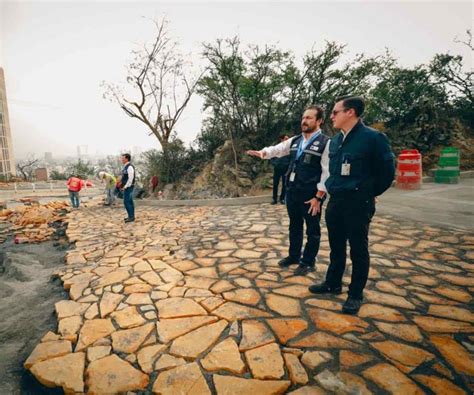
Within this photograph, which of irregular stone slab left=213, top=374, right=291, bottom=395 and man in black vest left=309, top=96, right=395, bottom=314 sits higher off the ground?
man in black vest left=309, top=96, right=395, bottom=314

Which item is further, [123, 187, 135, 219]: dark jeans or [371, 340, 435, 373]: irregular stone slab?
[123, 187, 135, 219]: dark jeans

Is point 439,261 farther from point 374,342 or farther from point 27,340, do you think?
point 27,340

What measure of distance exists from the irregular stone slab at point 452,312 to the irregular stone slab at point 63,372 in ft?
10.3

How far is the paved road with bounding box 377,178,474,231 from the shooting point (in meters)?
5.32

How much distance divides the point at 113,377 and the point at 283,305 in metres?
1.64

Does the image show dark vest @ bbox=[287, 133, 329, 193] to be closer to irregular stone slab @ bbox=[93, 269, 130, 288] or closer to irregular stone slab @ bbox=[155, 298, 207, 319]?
irregular stone slab @ bbox=[155, 298, 207, 319]

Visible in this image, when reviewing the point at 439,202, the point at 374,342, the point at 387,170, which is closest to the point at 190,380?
the point at 374,342

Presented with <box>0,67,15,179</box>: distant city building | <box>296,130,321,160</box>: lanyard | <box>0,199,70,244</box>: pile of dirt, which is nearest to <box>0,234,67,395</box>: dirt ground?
<box>0,199,70,244</box>: pile of dirt

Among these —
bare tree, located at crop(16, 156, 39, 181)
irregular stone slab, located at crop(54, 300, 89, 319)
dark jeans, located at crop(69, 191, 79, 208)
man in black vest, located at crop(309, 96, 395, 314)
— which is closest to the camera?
man in black vest, located at crop(309, 96, 395, 314)

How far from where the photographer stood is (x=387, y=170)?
7.82ft

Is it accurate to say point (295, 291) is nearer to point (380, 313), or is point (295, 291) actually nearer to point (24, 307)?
point (380, 313)

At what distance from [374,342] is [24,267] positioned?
17.3 ft

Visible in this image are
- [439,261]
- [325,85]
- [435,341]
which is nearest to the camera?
[435,341]

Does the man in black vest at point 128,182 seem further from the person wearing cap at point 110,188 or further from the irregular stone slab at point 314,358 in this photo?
the irregular stone slab at point 314,358
